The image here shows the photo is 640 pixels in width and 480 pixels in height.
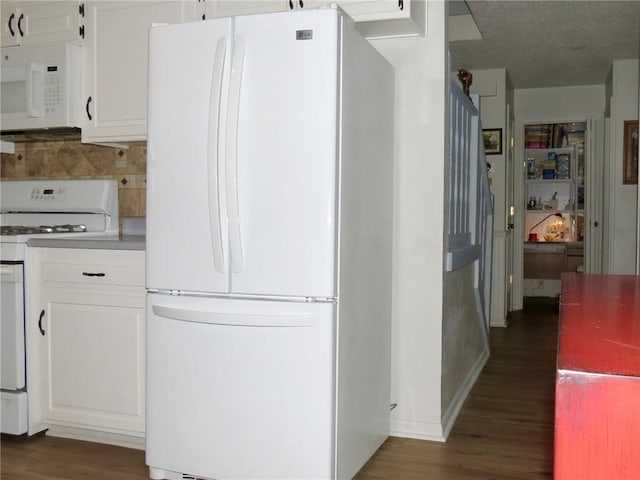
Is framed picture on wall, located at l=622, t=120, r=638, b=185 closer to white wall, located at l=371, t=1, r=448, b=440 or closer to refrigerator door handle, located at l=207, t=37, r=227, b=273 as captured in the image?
white wall, located at l=371, t=1, r=448, b=440

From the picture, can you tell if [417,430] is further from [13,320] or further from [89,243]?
[13,320]

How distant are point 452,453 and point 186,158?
164cm

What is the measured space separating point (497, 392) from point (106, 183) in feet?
8.09

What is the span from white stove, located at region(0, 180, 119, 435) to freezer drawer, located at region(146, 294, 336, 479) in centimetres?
77

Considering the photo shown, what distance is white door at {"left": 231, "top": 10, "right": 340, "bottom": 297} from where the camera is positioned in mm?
2176

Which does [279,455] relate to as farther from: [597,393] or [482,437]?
[597,393]

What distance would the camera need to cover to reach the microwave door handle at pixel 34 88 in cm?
326

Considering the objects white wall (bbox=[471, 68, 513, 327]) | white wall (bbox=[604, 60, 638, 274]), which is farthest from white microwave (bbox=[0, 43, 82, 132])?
white wall (bbox=[604, 60, 638, 274])

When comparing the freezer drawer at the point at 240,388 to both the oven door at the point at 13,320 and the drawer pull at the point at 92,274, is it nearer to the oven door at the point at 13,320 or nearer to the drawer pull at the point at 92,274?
the drawer pull at the point at 92,274

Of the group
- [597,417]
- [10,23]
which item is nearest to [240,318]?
[597,417]

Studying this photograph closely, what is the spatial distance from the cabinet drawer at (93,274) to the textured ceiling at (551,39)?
2910 millimetres

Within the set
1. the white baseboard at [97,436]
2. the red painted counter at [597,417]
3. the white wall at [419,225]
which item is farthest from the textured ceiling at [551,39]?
the red painted counter at [597,417]

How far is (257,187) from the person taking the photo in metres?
2.24

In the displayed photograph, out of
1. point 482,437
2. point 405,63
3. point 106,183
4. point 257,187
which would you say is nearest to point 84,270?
point 106,183
